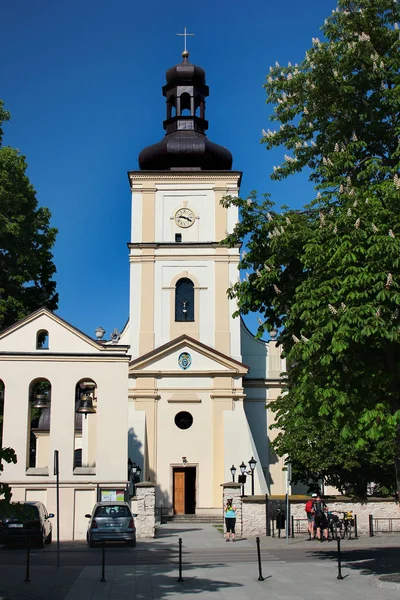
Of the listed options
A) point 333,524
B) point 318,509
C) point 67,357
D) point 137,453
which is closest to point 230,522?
point 318,509

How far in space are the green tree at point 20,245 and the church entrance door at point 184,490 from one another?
10.3 meters

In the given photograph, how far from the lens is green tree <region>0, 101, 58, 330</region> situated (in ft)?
98.0

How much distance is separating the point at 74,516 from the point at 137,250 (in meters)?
18.3

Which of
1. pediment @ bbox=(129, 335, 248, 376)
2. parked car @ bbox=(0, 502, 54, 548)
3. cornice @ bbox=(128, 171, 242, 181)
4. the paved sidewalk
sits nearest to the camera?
the paved sidewalk

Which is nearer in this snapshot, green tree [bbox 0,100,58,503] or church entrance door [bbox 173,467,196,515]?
green tree [bbox 0,100,58,503]

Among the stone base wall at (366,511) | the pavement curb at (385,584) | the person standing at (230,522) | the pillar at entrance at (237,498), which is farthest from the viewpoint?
the stone base wall at (366,511)

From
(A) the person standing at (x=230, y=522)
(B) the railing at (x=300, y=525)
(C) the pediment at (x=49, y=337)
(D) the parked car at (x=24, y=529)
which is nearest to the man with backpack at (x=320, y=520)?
(B) the railing at (x=300, y=525)

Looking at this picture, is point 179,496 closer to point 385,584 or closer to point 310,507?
point 310,507

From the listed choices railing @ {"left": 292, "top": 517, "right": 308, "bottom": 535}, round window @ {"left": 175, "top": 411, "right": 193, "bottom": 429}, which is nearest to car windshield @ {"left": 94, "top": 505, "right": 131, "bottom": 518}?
railing @ {"left": 292, "top": 517, "right": 308, "bottom": 535}

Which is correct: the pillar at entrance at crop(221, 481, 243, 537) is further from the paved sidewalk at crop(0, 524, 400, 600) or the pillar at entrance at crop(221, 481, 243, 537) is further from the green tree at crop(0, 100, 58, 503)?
the green tree at crop(0, 100, 58, 503)

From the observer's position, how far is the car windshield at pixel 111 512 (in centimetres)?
2183

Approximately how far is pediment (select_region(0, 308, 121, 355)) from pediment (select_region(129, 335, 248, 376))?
1141 centimetres

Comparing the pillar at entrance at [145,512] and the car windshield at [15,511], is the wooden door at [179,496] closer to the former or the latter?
the pillar at entrance at [145,512]

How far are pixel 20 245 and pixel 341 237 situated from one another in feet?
67.7
